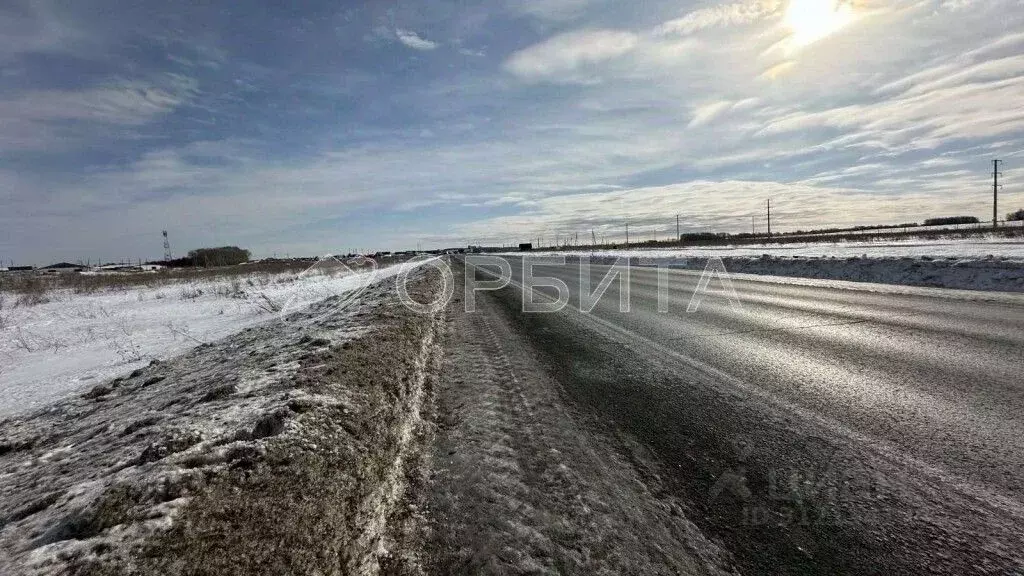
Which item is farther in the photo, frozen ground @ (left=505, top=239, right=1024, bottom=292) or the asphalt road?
frozen ground @ (left=505, top=239, right=1024, bottom=292)

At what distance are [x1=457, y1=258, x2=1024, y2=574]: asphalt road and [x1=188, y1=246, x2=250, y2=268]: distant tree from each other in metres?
83.4

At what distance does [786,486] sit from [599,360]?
3.23 m

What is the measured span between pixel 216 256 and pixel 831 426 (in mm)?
91262

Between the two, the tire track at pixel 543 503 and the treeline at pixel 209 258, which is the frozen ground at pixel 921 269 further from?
the treeline at pixel 209 258

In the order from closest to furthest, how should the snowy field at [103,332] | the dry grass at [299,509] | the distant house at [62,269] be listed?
the dry grass at [299,509], the snowy field at [103,332], the distant house at [62,269]

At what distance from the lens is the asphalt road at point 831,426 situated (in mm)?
2205

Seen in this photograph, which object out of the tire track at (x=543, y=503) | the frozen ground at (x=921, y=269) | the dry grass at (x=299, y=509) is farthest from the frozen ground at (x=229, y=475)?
the frozen ground at (x=921, y=269)

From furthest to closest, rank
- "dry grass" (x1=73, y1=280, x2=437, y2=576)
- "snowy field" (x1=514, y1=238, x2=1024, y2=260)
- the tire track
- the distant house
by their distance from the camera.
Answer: the distant house → "snowy field" (x1=514, y1=238, x2=1024, y2=260) → the tire track → "dry grass" (x1=73, y1=280, x2=437, y2=576)

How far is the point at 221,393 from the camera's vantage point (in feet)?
13.0

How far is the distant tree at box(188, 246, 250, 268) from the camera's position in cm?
7550

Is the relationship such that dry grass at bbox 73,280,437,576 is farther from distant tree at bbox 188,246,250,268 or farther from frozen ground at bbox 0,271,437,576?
distant tree at bbox 188,246,250,268

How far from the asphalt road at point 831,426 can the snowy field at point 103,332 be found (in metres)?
7.61

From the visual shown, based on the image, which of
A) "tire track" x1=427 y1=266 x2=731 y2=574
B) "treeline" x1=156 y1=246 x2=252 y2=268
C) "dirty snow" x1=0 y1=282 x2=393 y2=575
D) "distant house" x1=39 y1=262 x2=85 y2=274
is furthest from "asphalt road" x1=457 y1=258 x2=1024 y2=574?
"treeline" x1=156 y1=246 x2=252 y2=268

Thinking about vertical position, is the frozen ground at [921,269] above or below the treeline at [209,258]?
below
